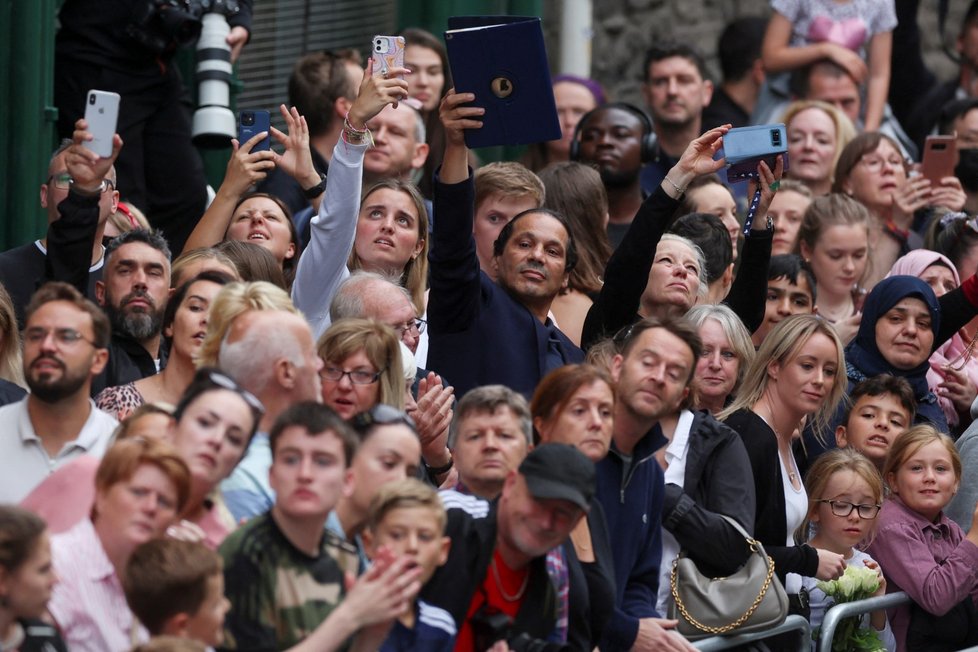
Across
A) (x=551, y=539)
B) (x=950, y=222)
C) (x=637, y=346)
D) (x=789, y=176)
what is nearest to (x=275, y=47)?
(x=789, y=176)

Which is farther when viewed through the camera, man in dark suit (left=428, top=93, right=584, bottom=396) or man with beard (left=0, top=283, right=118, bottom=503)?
man in dark suit (left=428, top=93, right=584, bottom=396)

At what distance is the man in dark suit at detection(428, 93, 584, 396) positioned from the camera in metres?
5.79

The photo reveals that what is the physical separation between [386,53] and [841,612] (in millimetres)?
Answer: 2355

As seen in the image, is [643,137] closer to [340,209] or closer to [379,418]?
[340,209]

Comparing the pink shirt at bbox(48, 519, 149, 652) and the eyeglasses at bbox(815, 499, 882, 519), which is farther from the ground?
the pink shirt at bbox(48, 519, 149, 652)

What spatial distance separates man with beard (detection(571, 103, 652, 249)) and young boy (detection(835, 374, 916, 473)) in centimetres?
156

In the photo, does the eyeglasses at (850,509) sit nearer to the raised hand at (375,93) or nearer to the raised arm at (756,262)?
the raised arm at (756,262)

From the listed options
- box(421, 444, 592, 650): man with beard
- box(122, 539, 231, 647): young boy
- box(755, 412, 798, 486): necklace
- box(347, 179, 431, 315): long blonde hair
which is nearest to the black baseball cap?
box(421, 444, 592, 650): man with beard

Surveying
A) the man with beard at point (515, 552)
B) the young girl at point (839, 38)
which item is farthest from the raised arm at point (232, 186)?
the young girl at point (839, 38)

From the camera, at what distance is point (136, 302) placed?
5.84 m

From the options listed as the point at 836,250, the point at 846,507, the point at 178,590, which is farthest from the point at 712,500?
the point at 836,250

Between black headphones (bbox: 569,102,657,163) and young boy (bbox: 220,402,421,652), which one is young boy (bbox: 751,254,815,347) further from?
young boy (bbox: 220,402,421,652)

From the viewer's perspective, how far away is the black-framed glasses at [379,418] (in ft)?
15.2

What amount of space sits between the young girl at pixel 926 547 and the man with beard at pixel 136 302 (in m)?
2.68
